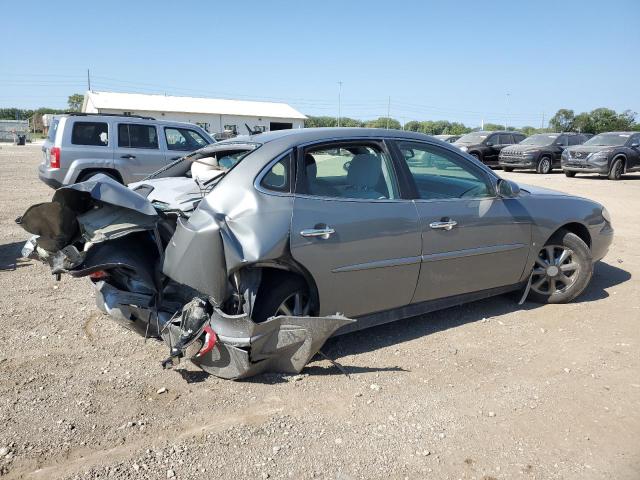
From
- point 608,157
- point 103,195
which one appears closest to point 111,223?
point 103,195

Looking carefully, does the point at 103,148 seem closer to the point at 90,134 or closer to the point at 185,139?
the point at 90,134

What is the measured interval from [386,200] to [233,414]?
6.07 ft

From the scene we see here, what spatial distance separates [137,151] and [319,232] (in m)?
7.97

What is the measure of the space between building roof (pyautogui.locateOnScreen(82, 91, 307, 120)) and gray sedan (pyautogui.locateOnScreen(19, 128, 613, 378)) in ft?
165

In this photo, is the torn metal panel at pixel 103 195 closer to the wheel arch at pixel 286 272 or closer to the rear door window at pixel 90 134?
the wheel arch at pixel 286 272

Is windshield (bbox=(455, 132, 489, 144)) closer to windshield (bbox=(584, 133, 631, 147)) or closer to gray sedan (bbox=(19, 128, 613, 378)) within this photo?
windshield (bbox=(584, 133, 631, 147))

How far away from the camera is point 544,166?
21.1 meters

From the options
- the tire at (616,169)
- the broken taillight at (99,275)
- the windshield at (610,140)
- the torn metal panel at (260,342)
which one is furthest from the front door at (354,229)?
the windshield at (610,140)

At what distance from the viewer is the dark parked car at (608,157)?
59.1 ft

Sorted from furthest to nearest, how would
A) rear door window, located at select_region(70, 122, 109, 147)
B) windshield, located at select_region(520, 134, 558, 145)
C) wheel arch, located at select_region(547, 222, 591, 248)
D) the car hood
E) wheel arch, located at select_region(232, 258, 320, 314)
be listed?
windshield, located at select_region(520, 134, 558, 145)
rear door window, located at select_region(70, 122, 109, 147)
wheel arch, located at select_region(547, 222, 591, 248)
the car hood
wheel arch, located at select_region(232, 258, 320, 314)

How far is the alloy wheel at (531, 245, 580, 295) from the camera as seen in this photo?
16.1 ft

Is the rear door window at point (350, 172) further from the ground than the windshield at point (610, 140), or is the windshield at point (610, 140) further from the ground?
the windshield at point (610, 140)

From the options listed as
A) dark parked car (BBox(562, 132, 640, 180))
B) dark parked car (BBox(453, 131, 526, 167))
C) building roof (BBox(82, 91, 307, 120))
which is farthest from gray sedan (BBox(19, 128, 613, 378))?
building roof (BBox(82, 91, 307, 120))

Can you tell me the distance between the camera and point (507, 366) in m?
3.80
